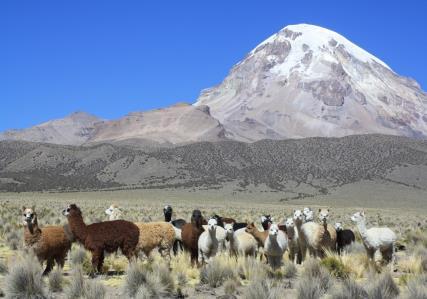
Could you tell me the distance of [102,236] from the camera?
13945 mm

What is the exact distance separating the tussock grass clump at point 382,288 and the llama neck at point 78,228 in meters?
6.60

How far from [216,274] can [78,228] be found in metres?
3.49

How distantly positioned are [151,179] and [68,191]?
22335mm

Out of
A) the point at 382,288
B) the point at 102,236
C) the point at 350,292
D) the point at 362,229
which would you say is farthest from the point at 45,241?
the point at 362,229

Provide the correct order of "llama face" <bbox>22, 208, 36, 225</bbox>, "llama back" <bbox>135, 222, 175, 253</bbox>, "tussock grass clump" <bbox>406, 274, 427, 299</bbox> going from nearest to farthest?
1. "tussock grass clump" <bbox>406, 274, 427, 299</bbox>
2. "llama face" <bbox>22, 208, 36, 225</bbox>
3. "llama back" <bbox>135, 222, 175, 253</bbox>

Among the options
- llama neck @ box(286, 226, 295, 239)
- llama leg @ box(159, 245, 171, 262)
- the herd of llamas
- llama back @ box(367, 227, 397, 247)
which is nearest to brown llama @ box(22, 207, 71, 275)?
the herd of llamas

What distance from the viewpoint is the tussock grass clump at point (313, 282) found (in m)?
10.8

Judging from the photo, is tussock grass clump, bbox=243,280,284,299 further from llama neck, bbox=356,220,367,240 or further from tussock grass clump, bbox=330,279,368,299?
llama neck, bbox=356,220,367,240

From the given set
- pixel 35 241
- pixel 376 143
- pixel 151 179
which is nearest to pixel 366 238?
pixel 35 241

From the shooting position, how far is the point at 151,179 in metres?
116

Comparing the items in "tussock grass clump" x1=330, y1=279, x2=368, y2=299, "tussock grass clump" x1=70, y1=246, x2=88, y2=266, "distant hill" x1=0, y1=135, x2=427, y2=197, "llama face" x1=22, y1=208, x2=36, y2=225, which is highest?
"distant hill" x1=0, y1=135, x2=427, y2=197

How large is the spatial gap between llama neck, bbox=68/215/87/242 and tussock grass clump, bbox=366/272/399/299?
660 centimetres

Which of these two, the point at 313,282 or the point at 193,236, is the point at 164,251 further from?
the point at 313,282

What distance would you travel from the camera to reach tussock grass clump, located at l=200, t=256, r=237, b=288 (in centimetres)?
1317
